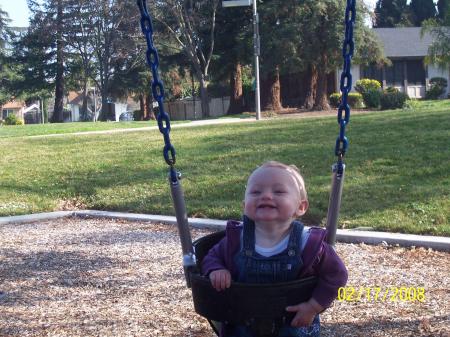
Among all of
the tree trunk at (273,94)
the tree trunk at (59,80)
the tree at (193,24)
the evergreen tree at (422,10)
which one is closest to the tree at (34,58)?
the tree trunk at (59,80)

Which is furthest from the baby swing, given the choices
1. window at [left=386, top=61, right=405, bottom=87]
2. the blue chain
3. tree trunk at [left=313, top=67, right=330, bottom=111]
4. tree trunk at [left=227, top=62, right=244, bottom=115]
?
window at [left=386, top=61, right=405, bottom=87]

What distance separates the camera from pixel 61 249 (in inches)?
226

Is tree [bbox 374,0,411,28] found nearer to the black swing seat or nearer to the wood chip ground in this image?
the wood chip ground

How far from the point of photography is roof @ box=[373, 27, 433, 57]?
146ft

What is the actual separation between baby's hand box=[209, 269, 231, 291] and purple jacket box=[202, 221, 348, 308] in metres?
0.08

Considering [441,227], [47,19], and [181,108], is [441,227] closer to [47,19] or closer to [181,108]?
[181,108]

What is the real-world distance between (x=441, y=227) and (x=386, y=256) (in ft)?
2.79

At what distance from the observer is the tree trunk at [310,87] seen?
111ft

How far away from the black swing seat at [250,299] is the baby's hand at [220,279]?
0.05 ft

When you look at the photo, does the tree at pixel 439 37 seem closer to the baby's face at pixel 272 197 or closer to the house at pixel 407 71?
the house at pixel 407 71

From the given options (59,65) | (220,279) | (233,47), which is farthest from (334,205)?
(59,65)

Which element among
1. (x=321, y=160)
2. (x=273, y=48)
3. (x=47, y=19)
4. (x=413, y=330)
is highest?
(x=47, y=19)

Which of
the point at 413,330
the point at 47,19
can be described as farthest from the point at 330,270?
the point at 47,19

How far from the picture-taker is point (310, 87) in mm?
34375
